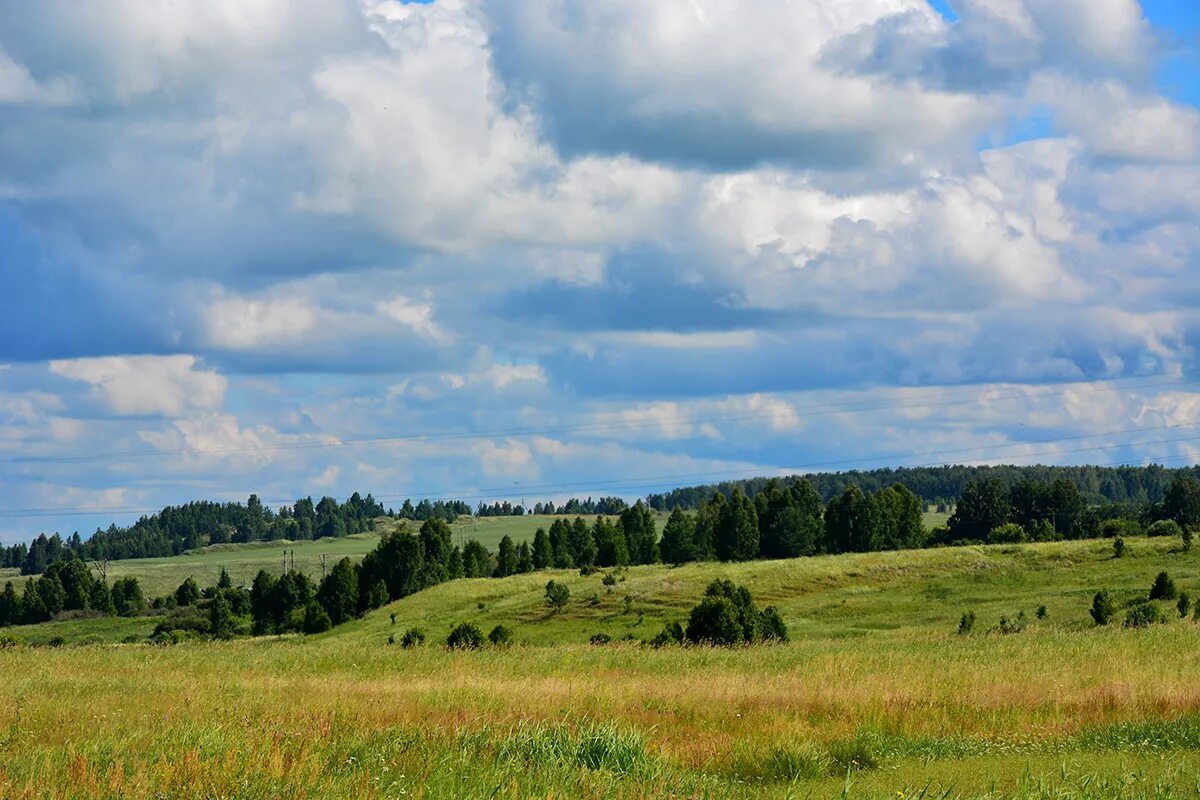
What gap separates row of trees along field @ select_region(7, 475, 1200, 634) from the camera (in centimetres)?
12206

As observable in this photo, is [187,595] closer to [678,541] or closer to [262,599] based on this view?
[262,599]

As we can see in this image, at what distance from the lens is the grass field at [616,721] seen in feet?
37.2

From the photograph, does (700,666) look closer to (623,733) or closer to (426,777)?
(623,733)

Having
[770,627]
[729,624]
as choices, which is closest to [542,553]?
[770,627]

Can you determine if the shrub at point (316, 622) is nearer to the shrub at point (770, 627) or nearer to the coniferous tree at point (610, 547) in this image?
the coniferous tree at point (610, 547)

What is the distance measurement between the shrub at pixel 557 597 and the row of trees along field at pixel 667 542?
36769 millimetres

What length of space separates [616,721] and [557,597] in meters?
68.2

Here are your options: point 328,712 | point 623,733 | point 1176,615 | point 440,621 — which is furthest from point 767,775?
point 440,621

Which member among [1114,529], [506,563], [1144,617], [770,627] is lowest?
[770,627]

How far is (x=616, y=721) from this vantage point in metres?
16.2

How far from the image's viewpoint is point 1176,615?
51438 millimetres

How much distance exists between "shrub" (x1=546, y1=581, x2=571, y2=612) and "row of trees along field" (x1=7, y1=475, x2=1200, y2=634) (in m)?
36.8

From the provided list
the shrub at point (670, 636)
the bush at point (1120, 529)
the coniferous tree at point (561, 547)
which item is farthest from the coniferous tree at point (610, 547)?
the shrub at point (670, 636)

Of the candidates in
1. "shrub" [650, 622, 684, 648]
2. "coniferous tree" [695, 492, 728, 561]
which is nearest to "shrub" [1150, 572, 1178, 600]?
"shrub" [650, 622, 684, 648]
